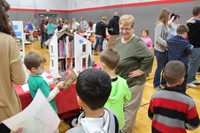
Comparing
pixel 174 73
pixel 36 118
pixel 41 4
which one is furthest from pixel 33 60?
pixel 41 4

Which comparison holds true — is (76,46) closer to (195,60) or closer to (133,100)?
(133,100)

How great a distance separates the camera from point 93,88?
0.88 m

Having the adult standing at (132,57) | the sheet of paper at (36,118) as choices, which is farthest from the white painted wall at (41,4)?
the sheet of paper at (36,118)

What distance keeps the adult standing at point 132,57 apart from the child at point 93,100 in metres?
1.12

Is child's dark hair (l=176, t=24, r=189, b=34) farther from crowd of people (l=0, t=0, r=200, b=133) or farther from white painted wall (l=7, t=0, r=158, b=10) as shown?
Result: white painted wall (l=7, t=0, r=158, b=10)

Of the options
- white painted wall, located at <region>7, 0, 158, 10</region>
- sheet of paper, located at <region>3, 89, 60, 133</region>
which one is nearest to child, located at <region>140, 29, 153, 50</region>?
sheet of paper, located at <region>3, 89, 60, 133</region>

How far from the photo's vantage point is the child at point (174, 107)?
1.38 metres

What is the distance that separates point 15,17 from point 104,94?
1576 centimetres

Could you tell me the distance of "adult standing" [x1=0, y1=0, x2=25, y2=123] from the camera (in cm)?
120

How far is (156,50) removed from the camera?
3832 millimetres

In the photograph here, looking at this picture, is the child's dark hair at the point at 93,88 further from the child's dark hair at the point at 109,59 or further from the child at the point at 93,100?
the child's dark hair at the point at 109,59

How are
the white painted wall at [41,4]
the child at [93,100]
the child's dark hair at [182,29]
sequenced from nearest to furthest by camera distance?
the child at [93,100]
the child's dark hair at [182,29]
the white painted wall at [41,4]

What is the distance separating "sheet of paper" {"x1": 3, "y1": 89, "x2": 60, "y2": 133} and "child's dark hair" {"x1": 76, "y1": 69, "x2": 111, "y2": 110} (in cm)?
50

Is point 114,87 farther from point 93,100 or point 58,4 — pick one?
point 58,4
